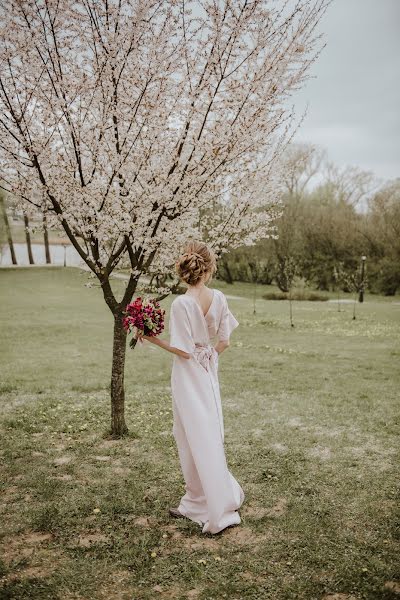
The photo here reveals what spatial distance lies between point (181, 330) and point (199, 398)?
25.8 inches

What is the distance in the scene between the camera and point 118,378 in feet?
21.9

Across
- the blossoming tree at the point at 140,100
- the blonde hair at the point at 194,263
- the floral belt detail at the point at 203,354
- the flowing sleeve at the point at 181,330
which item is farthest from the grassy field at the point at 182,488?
the blossoming tree at the point at 140,100

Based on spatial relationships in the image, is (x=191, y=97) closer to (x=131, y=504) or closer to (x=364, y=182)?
(x=131, y=504)

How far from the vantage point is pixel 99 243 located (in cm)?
673

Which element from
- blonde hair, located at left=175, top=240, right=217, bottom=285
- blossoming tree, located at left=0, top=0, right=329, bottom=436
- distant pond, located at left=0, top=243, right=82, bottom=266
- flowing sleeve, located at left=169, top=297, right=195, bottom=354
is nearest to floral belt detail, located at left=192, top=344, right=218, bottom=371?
flowing sleeve, located at left=169, top=297, right=195, bottom=354

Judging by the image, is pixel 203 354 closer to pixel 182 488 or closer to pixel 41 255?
pixel 182 488

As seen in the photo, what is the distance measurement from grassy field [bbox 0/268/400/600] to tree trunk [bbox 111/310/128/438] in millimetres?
240

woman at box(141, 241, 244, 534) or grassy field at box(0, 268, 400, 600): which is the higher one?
woman at box(141, 241, 244, 534)

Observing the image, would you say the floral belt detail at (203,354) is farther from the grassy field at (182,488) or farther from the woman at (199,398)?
the grassy field at (182,488)

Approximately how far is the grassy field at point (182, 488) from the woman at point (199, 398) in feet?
0.72

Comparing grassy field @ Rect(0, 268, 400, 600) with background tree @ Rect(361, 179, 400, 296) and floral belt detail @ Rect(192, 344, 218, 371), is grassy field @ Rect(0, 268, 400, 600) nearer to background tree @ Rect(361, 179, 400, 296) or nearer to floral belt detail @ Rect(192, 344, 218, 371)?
floral belt detail @ Rect(192, 344, 218, 371)

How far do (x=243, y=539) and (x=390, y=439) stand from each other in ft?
11.7

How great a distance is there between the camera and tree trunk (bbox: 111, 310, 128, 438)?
6.56 metres

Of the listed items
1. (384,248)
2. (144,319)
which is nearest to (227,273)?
(384,248)
